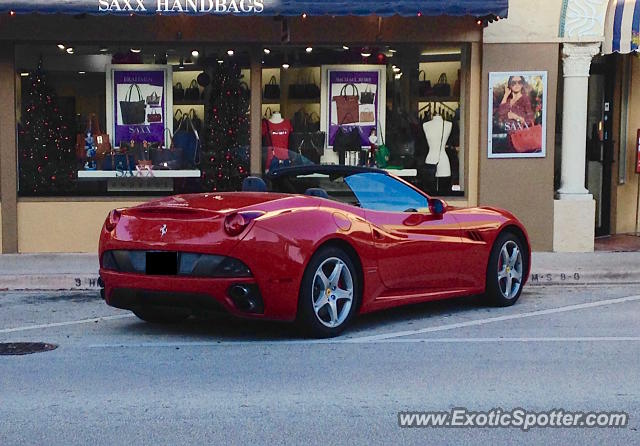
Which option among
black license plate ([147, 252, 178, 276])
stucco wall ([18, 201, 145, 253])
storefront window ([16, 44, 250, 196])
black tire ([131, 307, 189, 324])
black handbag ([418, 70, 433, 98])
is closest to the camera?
black license plate ([147, 252, 178, 276])

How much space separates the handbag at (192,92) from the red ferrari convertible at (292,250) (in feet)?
18.4

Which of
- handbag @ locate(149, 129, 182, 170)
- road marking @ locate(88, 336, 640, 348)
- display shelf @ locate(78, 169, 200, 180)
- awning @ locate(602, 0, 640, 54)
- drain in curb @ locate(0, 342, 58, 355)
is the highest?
awning @ locate(602, 0, 640, 54)

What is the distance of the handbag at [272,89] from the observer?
1468 cm

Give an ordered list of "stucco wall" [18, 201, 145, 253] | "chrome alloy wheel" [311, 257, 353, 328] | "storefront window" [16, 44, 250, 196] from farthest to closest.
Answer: "storefront window" [16, 44, 250, 196] < "stucco wall" [18, 201, 145, 253] < "chrome alloy wheel" [311, 257, 353, 328]

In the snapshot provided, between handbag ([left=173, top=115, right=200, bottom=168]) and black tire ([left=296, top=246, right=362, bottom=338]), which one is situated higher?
handbag ([left=173, top=115, right=200, bottom=168])

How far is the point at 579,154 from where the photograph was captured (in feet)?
48.1

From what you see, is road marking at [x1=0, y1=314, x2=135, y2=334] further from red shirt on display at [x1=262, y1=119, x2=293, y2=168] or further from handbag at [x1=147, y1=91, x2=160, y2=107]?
handbag at [x1=147, y1=91, x2=160, y2=107]

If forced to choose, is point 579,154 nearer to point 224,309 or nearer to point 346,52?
point 346,52

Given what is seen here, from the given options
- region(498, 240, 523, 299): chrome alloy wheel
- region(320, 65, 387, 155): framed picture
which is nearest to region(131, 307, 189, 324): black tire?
region(498, 240, 523, 299): chrome alloy wheel

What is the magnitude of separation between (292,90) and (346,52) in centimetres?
92

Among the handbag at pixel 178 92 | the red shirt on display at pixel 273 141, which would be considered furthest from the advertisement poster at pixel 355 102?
the handbag at pixel 178 92

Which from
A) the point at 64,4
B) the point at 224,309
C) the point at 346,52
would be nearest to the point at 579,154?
the point at 346,52

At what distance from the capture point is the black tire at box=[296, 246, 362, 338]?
26.0ft

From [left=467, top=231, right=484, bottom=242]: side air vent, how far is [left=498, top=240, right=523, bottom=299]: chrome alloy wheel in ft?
1.29
